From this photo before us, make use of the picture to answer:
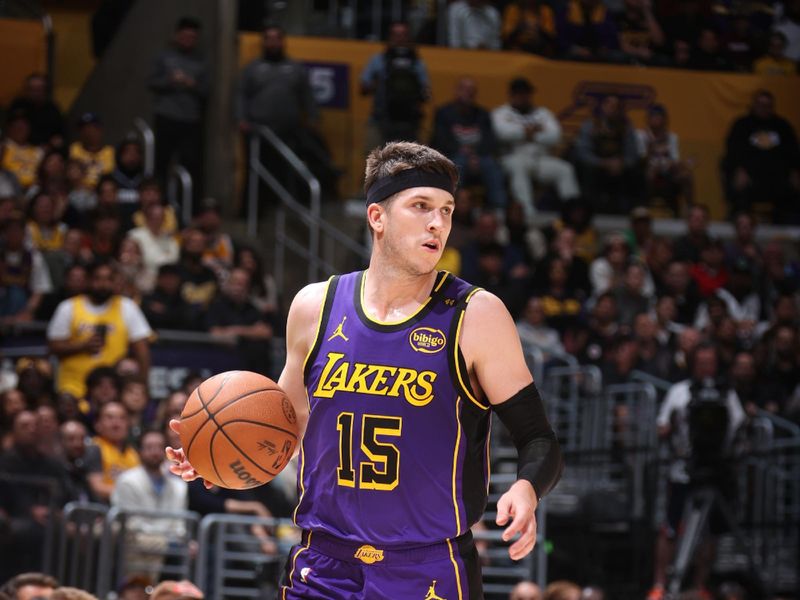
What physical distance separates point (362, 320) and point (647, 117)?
15.1 meters

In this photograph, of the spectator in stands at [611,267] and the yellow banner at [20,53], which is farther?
the yellow banner at [20,53]

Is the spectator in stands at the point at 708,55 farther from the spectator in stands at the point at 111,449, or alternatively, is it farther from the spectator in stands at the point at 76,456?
the spectator in stands at the point at 76,456

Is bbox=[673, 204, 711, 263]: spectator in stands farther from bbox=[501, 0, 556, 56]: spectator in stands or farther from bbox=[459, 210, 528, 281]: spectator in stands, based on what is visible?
bbox=[501, 0, 556, 56]: spectator in stands

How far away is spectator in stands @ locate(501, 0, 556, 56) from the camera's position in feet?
63.9

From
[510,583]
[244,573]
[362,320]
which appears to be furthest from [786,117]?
[362,320]

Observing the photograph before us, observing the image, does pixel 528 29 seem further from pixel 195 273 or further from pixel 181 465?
pixel 181 465

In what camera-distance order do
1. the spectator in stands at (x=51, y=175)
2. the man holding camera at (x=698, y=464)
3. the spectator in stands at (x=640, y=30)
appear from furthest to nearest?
the spectator in stands at (x=640, y=30) < the spectator in stands at (x=51, y=175) < the man holding camera at (x=698, y=464)

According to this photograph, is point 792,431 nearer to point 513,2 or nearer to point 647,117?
point 647,117

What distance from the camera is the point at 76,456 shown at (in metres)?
11.2

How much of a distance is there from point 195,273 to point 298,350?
891 centimetres

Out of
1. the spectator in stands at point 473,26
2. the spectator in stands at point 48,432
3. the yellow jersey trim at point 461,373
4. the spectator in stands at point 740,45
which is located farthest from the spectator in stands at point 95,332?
the spectator in stands at point 740,45

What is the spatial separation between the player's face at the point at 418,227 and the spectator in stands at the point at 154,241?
9110 millimetres

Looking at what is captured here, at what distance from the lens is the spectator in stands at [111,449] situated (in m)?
11.3

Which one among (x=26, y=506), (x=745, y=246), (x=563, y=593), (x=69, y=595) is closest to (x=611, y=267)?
(x=745, y=246)
